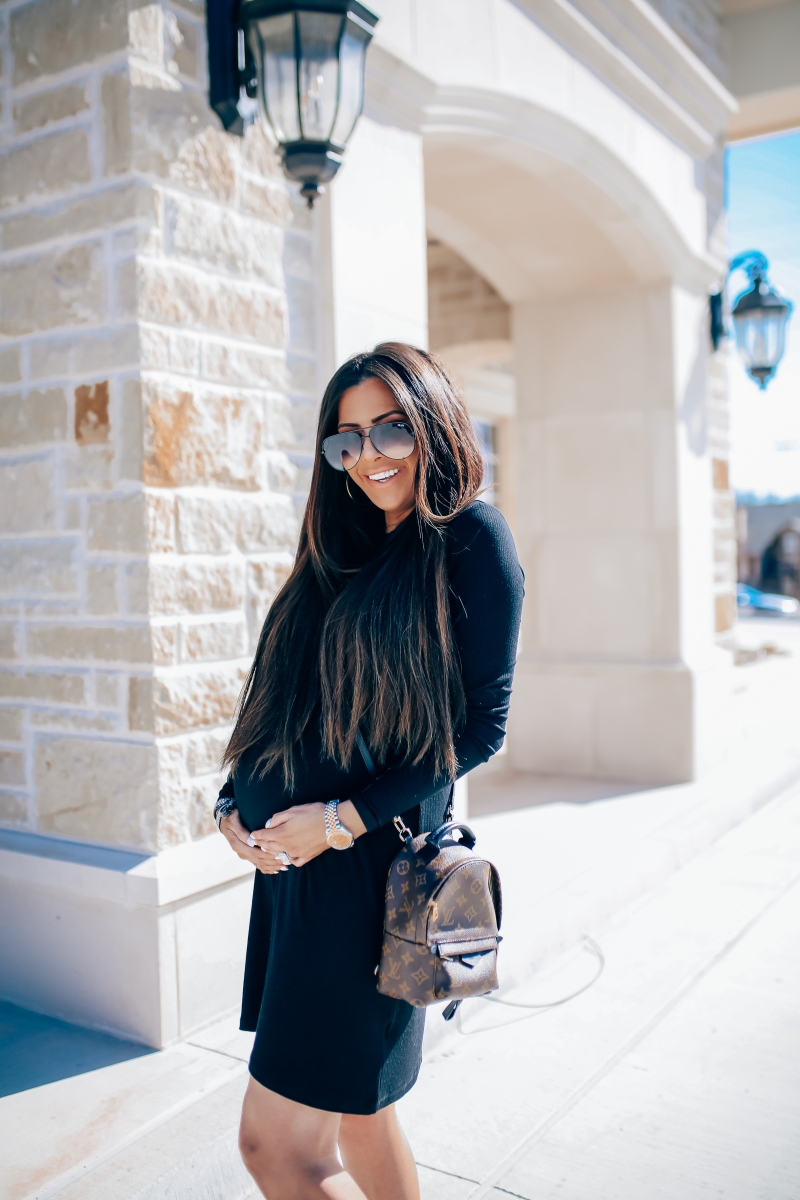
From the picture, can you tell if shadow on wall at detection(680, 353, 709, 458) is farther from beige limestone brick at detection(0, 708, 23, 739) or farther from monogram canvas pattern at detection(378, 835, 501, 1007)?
monogram canvas pattern at detection(378, 835, 501, 1007)

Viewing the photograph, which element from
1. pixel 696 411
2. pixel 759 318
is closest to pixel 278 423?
pixel 696 411

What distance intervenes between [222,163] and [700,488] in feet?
12.2

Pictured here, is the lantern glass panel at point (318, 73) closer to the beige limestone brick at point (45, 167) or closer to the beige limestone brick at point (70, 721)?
the beige limestone brick at point (45, 167)

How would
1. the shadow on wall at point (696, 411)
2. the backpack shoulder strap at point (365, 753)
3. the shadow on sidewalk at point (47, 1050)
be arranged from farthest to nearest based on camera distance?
the shadow on wall at point (696, 411)
the shadow on sidewalk at point (47, 1050)
the backpack shoulder strap at point (365, 753)

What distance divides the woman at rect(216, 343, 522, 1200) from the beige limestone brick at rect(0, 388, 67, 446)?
4.47 ft

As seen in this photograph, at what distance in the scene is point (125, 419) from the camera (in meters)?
2.65

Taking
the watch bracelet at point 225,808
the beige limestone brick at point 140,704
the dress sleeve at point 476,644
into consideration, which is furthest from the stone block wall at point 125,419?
the dress sleeve at point 476,644

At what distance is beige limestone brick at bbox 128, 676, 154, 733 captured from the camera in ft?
8.75

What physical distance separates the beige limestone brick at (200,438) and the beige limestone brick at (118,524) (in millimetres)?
88

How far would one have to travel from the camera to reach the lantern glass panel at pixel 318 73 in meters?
2.71

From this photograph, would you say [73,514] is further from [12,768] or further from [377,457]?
[377,457]

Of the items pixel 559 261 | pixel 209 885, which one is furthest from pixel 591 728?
pixel 209 885

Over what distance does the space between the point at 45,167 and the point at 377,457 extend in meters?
1.73

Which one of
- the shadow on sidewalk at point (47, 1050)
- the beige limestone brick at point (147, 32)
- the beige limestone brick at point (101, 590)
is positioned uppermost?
the beige limestone brick at point (147, 32)
